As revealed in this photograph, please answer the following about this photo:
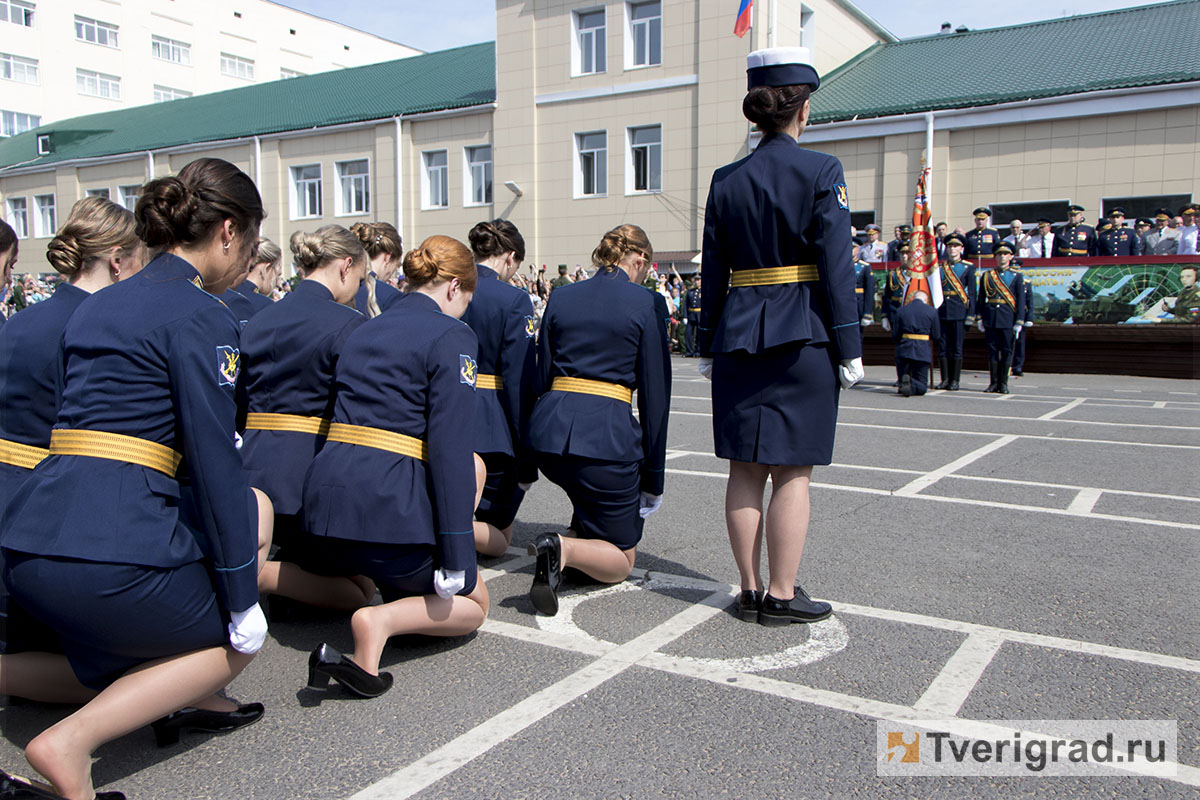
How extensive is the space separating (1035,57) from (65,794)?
26178 mm

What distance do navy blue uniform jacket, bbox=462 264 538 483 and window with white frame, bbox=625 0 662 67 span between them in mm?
23155

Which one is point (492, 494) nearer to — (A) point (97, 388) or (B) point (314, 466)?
→ (B) point (314, 466)

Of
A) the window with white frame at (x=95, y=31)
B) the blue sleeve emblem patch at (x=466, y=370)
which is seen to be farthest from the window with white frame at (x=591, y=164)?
the window with white frame at (x=95, y=31)

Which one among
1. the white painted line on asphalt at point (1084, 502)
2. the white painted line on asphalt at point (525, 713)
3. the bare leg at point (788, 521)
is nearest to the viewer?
the white painted line on asphalt at point (525, 713)

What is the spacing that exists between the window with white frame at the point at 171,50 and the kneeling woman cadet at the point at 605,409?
206ft

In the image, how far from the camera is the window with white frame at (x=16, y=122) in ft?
174

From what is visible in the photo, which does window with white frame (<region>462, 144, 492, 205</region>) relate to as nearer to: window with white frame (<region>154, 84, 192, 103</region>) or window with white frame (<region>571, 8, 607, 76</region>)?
window with white frame (<region>571, 8, 607, 76</region>)

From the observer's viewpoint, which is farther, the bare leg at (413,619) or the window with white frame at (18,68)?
the window with white frame at (18,68)

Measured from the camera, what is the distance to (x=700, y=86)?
83.9 feet

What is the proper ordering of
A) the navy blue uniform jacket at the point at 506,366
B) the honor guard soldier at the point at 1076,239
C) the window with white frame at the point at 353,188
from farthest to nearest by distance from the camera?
the window with white frame at the point at 353,188, the honor guard soldier at the point at 1076,239, the navy blue uniform jacket at the point at 506,366

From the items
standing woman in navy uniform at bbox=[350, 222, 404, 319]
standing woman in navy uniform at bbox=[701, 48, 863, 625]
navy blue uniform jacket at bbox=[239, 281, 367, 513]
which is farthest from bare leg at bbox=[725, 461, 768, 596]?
standing woman in navy uniform at bbox=[350, 222, 404, 319]

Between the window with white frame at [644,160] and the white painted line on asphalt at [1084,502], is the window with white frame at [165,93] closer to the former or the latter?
the window with white frame at [644,160]

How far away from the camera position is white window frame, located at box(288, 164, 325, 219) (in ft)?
109

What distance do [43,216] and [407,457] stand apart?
4637 cm
